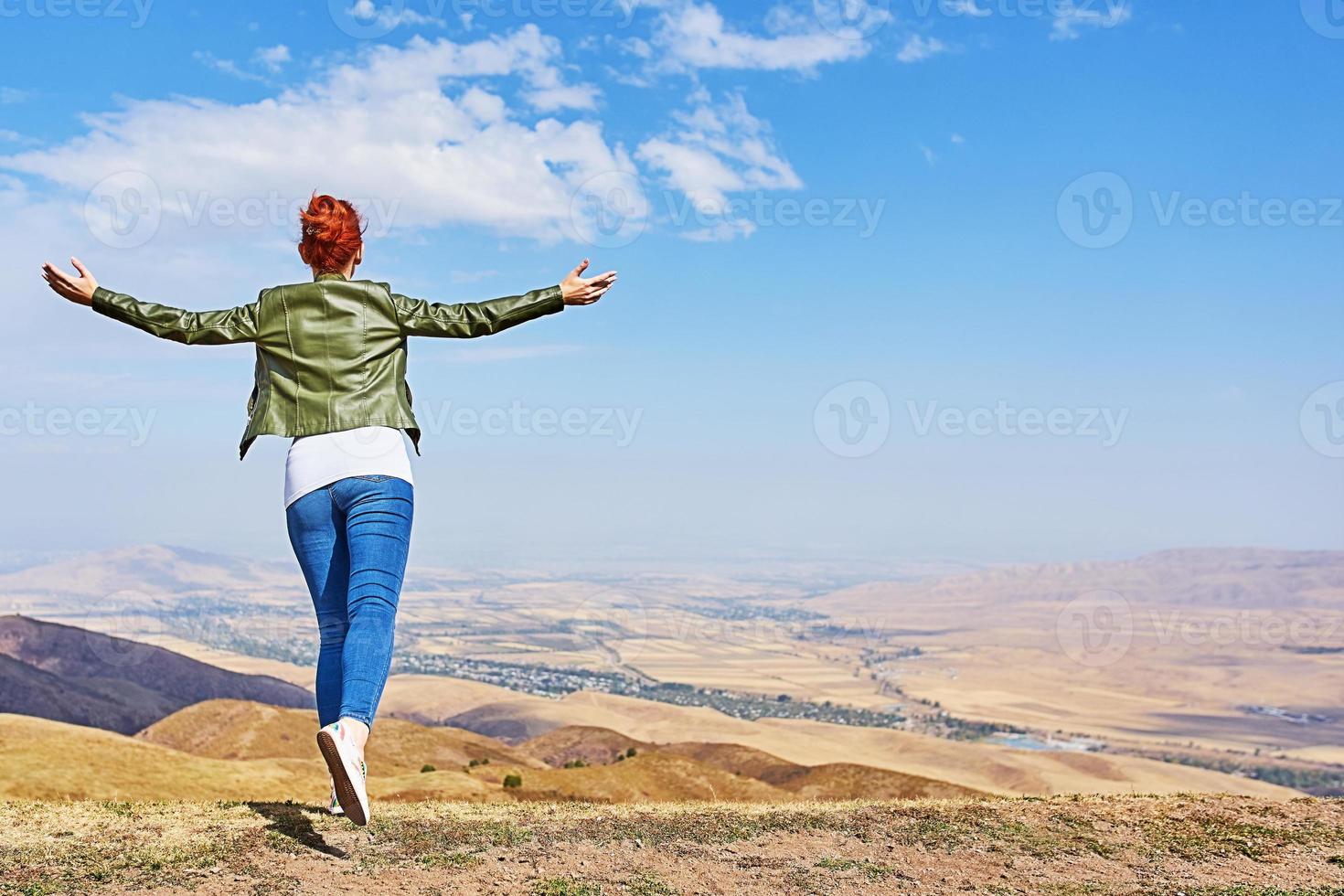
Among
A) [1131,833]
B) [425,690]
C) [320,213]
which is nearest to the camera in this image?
[320,213]

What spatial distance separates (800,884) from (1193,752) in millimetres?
144084

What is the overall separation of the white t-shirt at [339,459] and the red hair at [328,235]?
44.9 inches

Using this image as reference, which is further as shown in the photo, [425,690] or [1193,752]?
[1193,752]

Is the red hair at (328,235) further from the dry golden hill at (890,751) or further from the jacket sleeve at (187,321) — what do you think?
the dry golden hill at (890,751)

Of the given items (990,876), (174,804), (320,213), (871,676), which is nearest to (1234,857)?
(990,876)

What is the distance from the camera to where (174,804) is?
9672 millimetres

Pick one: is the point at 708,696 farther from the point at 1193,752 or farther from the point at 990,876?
the point at 990,876

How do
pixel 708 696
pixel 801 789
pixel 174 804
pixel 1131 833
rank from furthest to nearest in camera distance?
pixel 708 696, pixel 801 789, pixel 174 804, pixel 1131 833

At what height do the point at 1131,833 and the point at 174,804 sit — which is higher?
the point at 1131,833

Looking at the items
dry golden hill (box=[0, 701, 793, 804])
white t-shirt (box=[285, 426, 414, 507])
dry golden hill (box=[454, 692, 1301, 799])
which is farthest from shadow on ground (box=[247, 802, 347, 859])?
dry golden hill (box=[454, 692, 1301, 799])

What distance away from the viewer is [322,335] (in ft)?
21.5

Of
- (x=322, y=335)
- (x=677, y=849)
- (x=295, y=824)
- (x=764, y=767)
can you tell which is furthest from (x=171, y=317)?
(x=764, y=767)

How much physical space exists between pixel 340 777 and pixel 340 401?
2.19 metres

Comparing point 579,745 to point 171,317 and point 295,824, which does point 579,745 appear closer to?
point 295,824
